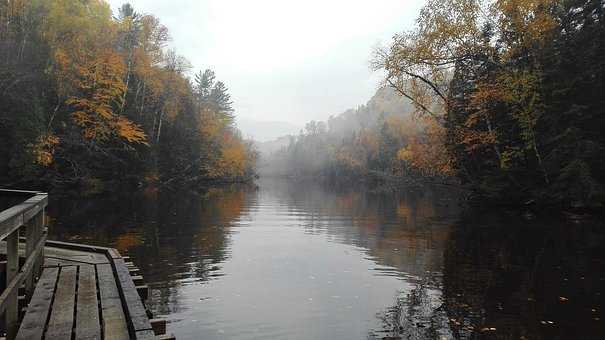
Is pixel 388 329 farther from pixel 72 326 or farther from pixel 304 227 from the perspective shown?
pixel 304 227

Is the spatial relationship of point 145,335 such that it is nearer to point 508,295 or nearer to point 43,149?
point 508,295

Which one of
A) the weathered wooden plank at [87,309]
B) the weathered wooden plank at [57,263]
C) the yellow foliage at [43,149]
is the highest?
the yellow foliage at [43,149]

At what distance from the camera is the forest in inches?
1035

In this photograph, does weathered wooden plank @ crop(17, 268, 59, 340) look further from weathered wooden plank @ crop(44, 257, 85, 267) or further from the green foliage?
the green foliage

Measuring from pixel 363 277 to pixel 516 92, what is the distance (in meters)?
22.9

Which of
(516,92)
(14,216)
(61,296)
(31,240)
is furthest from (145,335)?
(516,92)

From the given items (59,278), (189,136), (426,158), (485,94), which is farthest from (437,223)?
(189,136)

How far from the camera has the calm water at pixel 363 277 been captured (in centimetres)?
765

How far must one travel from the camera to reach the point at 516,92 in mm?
28625

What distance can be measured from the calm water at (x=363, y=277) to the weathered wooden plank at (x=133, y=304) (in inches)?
45.6

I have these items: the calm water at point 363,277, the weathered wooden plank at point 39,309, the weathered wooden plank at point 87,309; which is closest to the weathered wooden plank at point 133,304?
the weathered wooden plank at point 87,309

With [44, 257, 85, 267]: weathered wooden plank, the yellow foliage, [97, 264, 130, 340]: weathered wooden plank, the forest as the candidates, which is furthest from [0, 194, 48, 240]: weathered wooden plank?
the yellow foliage

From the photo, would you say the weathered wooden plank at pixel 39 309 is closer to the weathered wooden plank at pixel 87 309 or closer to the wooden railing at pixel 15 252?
the wooden railing at pixel 15 252

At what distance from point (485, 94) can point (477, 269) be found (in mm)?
19880
